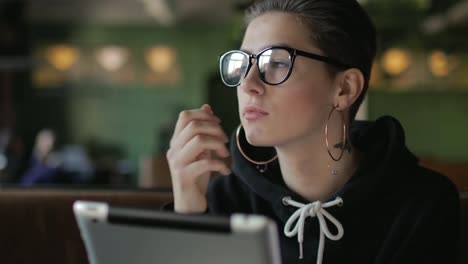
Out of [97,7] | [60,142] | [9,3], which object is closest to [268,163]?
[9,3]

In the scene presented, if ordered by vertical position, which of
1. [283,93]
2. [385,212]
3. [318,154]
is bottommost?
[385,212]

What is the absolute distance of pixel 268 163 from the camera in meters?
1.13

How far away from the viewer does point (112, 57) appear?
8195 mm

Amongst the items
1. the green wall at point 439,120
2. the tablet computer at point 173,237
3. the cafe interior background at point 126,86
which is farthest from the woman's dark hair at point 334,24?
the green wall at point 439,120

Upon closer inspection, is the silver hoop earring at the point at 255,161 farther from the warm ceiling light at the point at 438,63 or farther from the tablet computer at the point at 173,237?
the warm ceiling light at the point at 438,63

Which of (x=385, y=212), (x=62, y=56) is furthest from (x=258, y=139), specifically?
(x=62, y=56)

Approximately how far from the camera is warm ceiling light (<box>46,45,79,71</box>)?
26.7ft

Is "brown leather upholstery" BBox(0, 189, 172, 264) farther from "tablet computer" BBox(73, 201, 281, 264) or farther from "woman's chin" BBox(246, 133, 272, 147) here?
"tablet computer" BBox(73, 201, 281, 264)

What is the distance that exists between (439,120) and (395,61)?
62.6 inches

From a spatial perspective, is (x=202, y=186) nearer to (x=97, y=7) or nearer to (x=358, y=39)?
(x=358, y=39)

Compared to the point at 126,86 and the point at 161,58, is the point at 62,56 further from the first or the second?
the point at 161,58

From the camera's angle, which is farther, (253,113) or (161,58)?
(161,58)

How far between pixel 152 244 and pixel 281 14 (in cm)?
50

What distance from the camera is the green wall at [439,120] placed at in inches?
301
